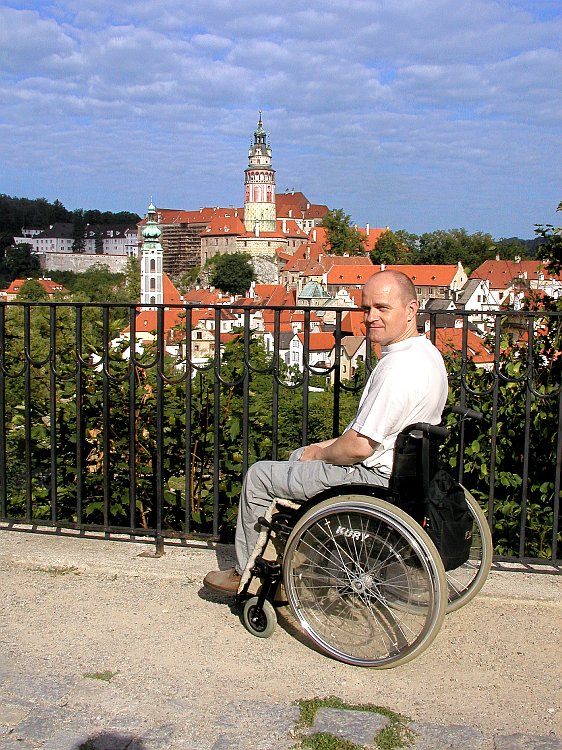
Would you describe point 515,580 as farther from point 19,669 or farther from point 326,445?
point 19,669

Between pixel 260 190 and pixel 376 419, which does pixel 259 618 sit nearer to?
pixel 376 419

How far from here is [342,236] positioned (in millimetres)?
116062

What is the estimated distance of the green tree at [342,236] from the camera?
116125mm

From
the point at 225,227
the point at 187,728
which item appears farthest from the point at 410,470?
the point at 225,227

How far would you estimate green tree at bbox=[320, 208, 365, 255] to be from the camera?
116125 millimetres

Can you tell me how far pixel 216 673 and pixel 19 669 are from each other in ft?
2.36

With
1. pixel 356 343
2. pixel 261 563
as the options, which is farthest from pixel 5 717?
pixel 356 343

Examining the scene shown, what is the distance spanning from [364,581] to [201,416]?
7.12 ft

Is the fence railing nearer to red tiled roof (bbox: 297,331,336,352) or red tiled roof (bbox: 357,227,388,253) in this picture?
red tiled roof (bbox: 297,331,336,352)

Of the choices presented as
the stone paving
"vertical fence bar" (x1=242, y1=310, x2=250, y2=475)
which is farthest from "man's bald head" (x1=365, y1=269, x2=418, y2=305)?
the stone paving

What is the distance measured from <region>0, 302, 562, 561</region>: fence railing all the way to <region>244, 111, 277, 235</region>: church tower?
128 metres

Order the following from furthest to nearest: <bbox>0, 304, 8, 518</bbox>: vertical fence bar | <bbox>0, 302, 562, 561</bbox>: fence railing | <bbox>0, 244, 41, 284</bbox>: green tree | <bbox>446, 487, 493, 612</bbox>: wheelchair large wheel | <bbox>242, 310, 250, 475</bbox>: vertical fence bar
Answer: <bbox>0, 244, 41, 284</bbox>: green tree
<bbox>0, 304, 8, 518</bbox>: vertical fence bar
<bbox>0, 302, 562, 561</bbox>: fence railing
<bbox>242, 310, 250, 475</bbox>: vertical fence bar
<bbox>446, 487, 493, 612</bbox>: wheelchair large wheel

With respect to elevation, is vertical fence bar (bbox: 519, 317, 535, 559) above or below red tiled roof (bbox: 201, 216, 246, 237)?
below

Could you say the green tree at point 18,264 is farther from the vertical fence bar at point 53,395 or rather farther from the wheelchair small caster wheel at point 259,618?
the wheelchair small caster wheel at point 259,618
